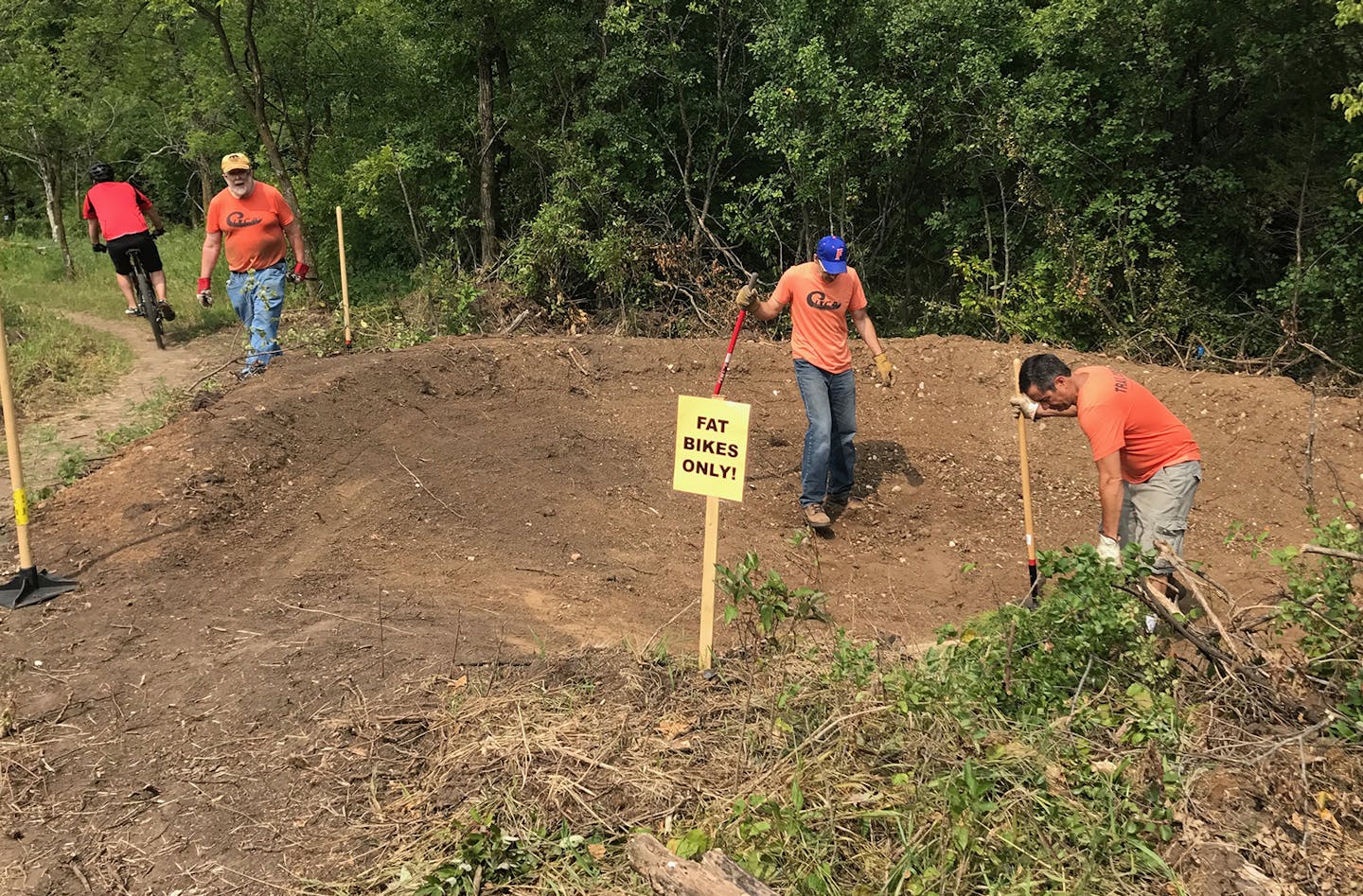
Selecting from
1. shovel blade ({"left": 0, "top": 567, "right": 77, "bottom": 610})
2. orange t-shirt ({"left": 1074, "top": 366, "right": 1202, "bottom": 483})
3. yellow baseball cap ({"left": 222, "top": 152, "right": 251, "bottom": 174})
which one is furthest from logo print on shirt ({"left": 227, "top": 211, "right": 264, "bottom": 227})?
orange t-shirt ({"left": 1074, "top": 366, "right": 1202, "bottom": 483})

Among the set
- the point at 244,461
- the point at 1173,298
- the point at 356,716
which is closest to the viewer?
the point at 356,716

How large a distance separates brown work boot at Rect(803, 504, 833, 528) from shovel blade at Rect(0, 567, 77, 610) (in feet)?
14.3

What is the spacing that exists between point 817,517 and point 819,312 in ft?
4.62

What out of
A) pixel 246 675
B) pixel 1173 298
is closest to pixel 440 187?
pixel 1173 298

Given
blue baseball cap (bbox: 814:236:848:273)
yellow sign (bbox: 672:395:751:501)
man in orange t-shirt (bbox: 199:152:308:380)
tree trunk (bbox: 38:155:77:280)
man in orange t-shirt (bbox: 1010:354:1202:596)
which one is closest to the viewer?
yellow sign (bbox: 672:395:751:501)

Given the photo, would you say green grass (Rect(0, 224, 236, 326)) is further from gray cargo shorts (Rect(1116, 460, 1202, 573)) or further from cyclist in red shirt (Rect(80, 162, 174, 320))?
gray cargo shorts (Rect(1116, 460, 1202, 573))

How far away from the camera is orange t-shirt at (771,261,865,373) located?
6195mm

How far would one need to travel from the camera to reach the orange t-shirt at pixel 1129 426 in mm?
4359

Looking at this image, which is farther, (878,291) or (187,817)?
(878,291)

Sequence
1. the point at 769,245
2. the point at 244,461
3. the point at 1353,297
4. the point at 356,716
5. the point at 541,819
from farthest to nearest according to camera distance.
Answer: the point at 769,245 < the point at 1353,297 < the point at 244,461 < the point at 356,716 < the point at 541,819

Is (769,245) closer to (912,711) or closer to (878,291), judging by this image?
(878,291)

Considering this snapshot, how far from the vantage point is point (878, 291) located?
13.5m

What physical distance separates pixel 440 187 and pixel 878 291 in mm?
6539

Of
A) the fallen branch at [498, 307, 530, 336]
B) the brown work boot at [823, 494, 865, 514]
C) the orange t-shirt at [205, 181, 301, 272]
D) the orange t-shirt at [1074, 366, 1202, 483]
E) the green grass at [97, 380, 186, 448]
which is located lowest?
the brown work boot at [823, 494, 865, 514]
